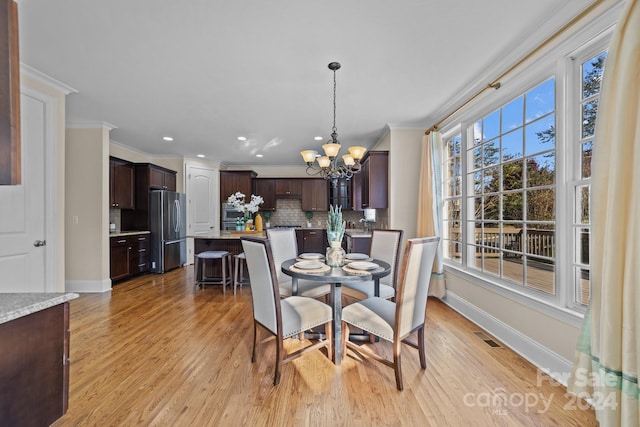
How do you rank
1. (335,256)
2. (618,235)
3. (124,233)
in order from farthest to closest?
(124,233) < (335,256) < (618,235)

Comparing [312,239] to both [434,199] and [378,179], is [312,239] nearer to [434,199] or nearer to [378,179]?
[378,179]

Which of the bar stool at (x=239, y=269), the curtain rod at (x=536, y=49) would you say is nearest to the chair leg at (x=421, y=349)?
the curtain rod at (x=536, y=49)

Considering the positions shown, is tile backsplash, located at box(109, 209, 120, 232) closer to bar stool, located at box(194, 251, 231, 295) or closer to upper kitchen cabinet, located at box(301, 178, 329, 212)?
bar stool, located at box(194, 251, 231, 295)

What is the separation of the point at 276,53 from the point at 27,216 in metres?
2.90

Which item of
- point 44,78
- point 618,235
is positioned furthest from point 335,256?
point 44,78

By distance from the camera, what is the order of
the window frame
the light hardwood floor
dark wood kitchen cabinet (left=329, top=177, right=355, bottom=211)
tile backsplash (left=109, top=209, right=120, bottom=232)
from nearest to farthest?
1. the light hardwood floor
2. the window frame
3. tile backsplash (left=109, top=209, right=120, bottom=232)
4. dark wood kitchen cabinet (left=329, top=177, right=355, bottom=211)

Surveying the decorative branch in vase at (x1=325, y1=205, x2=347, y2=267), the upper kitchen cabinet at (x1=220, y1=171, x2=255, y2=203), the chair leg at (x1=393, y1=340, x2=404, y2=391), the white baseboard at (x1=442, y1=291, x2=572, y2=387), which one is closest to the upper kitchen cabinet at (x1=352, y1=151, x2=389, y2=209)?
the white baseboard at (x1=442, y1=291, x2=572, y2=387)

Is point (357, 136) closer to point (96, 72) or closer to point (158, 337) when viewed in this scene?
point (96, 72)

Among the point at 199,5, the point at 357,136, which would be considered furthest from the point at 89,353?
the point at 357,136

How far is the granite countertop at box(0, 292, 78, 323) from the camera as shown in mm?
940

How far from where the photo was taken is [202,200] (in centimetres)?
658

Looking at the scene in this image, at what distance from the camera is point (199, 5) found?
1774 millimetres

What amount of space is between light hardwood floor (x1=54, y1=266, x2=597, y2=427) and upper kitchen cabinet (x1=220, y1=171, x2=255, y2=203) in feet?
14.1

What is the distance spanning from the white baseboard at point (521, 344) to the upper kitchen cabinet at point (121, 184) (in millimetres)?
5719
